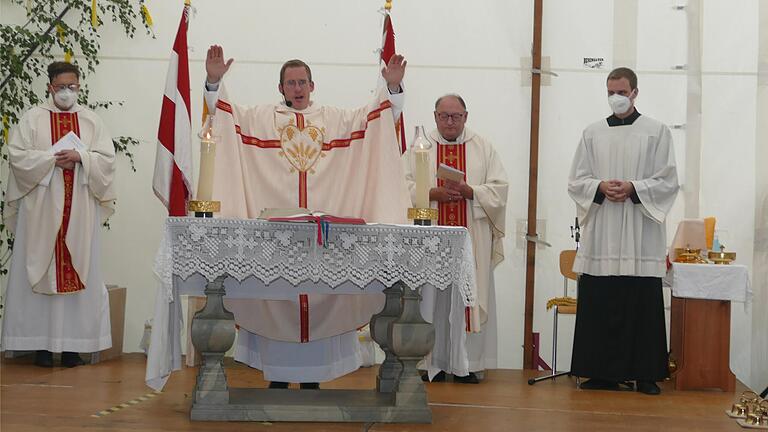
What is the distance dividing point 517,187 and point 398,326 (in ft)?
12.1

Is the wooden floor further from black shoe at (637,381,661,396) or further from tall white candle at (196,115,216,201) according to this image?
tall white candle at (196,115,216,201)

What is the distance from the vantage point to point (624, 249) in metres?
6.85

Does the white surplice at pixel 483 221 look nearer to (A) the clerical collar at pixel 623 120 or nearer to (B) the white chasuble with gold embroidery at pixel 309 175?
(A) the clerical collar at pixel 623 120

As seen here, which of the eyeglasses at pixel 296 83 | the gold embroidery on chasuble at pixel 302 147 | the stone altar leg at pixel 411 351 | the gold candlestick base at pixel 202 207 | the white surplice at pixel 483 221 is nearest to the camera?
the gold candlestick base at pixel 202 207

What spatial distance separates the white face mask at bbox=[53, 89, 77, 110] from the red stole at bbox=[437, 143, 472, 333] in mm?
2665

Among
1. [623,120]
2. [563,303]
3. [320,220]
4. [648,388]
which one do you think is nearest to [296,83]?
[320,220]

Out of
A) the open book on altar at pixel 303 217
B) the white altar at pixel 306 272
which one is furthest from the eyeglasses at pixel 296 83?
the white altar at pixel 306 272

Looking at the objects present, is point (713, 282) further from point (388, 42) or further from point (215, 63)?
point (215, 63)

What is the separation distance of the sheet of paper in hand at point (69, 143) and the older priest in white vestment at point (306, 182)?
2.29m

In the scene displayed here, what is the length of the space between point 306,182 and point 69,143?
8.58ft

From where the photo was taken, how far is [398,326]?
16.5 ft

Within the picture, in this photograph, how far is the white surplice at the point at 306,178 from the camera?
216 inches

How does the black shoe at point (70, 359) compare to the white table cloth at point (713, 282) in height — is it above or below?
below

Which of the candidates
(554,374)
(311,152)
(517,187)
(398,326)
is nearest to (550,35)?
(517,187)
